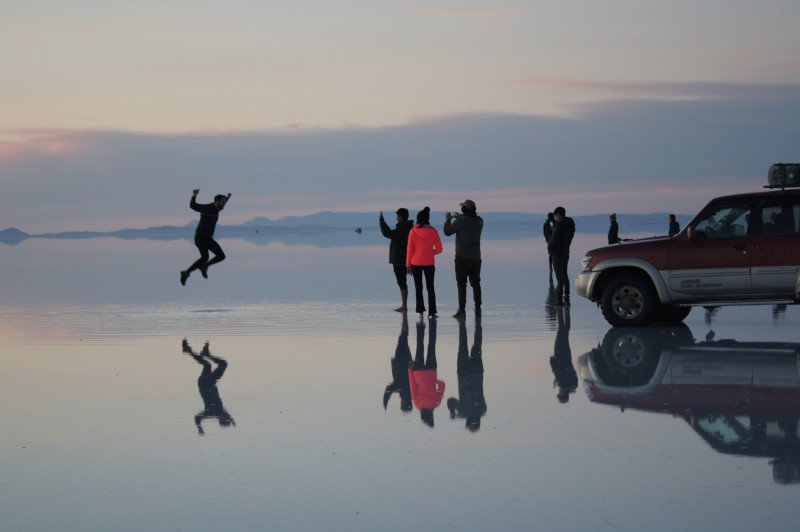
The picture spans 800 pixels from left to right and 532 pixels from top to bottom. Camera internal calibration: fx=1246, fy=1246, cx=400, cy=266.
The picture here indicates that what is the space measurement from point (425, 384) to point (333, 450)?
3.44 meters

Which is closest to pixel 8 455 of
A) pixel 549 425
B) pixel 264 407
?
pixel 264 407

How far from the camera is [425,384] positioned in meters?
12.0

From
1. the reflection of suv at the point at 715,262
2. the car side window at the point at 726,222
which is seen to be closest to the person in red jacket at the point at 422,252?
the reflection of suv at the point at 715,262

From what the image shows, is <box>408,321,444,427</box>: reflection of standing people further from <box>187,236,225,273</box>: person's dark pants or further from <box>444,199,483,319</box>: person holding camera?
<box>187,236,225,273</box>: person's dark pants

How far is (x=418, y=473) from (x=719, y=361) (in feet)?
22.4

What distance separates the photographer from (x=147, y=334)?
17.8m

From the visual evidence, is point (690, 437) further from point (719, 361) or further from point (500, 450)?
point (719, 361)

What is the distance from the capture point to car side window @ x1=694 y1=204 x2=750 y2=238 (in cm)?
1769

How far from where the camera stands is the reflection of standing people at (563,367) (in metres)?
11.4

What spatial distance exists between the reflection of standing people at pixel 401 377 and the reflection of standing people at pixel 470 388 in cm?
40

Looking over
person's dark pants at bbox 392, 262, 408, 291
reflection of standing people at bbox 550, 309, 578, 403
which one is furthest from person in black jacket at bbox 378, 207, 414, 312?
reflection of standing people at bbox 550, 309, 578, 403

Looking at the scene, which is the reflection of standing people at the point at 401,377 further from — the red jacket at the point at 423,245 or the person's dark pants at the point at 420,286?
the red jacket at the point at 423,245

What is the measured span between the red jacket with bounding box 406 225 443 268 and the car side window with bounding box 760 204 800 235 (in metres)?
5.52

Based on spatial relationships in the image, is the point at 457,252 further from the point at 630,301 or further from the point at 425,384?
the point at 425,384
